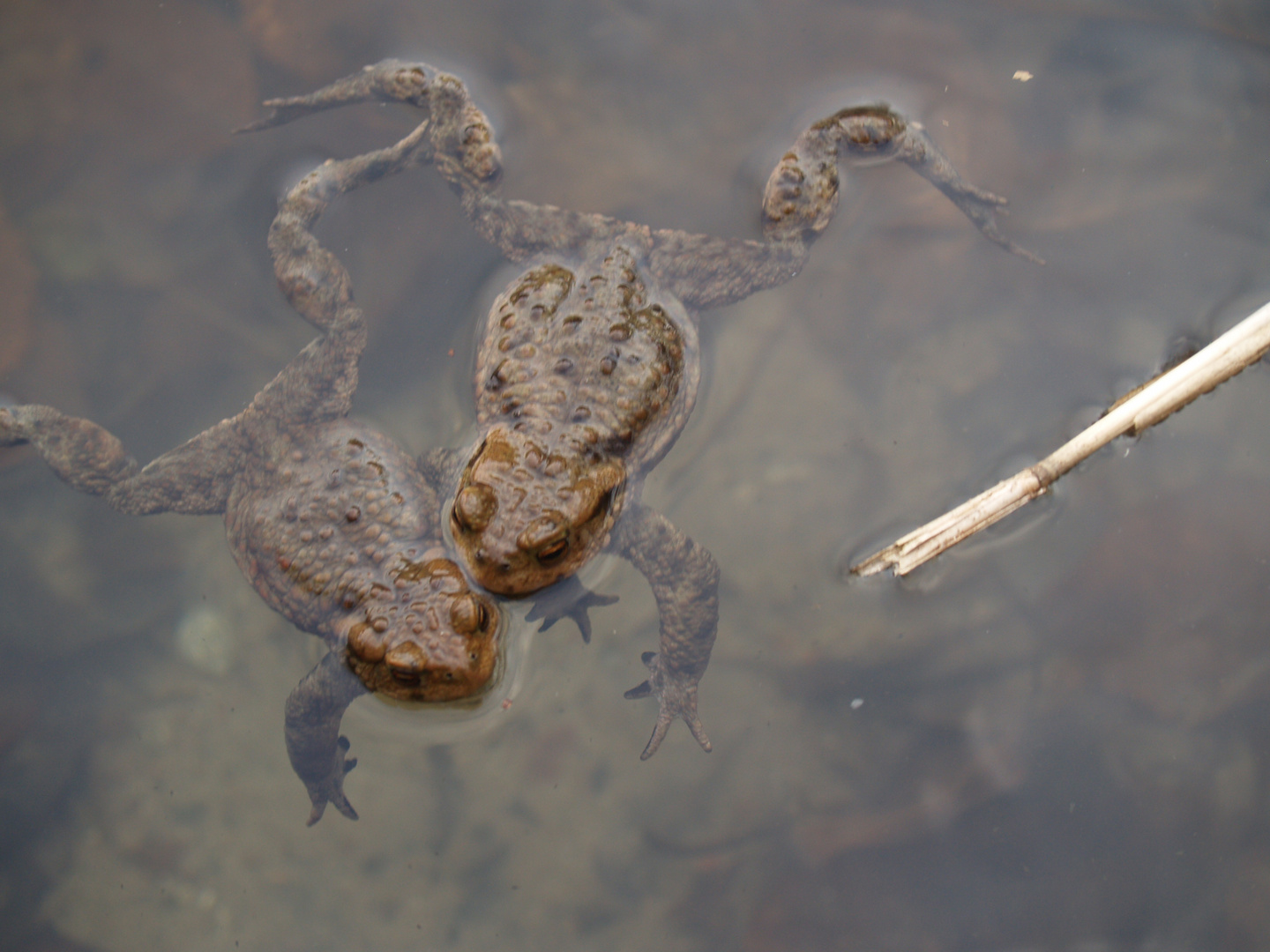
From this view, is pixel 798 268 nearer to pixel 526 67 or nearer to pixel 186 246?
pixel 526 67

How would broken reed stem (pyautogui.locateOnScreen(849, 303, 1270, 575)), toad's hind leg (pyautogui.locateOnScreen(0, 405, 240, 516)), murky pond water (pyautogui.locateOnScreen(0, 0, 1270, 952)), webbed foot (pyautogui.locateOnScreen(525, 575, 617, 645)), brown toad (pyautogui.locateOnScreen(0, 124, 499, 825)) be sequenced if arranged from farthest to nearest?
toad's hind leg (pyautogui.locateOnScreen(0, 405, 240, 516))
webbed foot (pyautogui.locateOnScreen(525, 575, 617, 645))
murky pond water (pyautogui.locateOnScreen(0, 0, 1270, 952))
brown toad (pyautogui.locateOnScreen(0, 124, 499, 825))
broken reed stem (pyautogui.locateOnScreen(849, 303, 1270, 575))

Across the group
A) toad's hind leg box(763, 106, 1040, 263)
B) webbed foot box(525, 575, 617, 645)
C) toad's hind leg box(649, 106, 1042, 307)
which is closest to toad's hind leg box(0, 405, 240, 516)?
webbed foot box(525, 575, 617, 645)

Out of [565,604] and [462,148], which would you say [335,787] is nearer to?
[565,604]

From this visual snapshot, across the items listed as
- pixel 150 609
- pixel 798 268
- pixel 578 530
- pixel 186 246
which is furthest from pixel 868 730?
pixel 186 246

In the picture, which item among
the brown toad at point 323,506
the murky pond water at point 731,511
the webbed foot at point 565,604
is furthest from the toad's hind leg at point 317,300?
the webbed foot at point 565,604

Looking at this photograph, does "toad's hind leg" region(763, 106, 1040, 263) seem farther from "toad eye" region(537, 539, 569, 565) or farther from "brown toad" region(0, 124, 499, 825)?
"brown toad" region(0, 124, 499, 825)

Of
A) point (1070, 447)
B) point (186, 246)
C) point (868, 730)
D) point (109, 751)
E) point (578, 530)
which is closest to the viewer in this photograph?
point (1070, 447)

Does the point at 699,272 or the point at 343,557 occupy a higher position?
the point at 699,272
